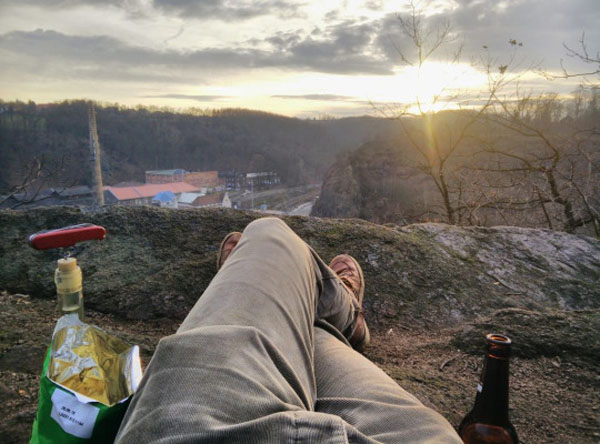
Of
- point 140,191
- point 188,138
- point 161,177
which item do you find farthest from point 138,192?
point 188,138

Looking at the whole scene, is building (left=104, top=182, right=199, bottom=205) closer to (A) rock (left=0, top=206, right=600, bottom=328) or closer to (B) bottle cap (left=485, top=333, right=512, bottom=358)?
(A) rock (left=0, top=206, right=600, bottom=328)

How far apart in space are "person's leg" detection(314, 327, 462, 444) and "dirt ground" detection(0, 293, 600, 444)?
0.39m

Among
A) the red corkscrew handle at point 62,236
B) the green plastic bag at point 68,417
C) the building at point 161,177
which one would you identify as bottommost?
the building at point 161,177

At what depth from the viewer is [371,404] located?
96 cm

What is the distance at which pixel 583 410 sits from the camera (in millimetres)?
1383

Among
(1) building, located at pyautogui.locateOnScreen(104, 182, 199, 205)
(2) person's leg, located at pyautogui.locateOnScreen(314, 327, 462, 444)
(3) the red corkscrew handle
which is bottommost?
(1) building, located at pyautogui.locateOnScreen(104, 182, 199, 205)

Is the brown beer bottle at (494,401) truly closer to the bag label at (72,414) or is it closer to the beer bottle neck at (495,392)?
the beer bottle neck at (495,392)

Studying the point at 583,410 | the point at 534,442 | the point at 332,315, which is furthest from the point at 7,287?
the point at 583,410

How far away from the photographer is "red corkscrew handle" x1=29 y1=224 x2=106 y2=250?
1.11m

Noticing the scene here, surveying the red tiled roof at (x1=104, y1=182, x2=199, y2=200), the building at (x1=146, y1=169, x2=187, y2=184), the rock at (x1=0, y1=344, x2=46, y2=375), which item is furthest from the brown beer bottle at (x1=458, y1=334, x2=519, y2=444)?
the building at (x1=146, y1=169, x2=187, y2=184)

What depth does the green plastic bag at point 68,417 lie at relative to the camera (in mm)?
678

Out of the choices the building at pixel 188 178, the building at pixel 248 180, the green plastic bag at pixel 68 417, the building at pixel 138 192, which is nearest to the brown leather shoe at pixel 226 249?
the green plastic bag at pixel 68 417

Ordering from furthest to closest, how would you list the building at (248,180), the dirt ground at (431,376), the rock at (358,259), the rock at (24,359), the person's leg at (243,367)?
the building at (248,180), the rock at (358,259), the rock at (24,359), the dirt ground at (431,376), the person's leg at (243,367)

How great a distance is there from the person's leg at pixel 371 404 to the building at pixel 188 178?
23.1 m
